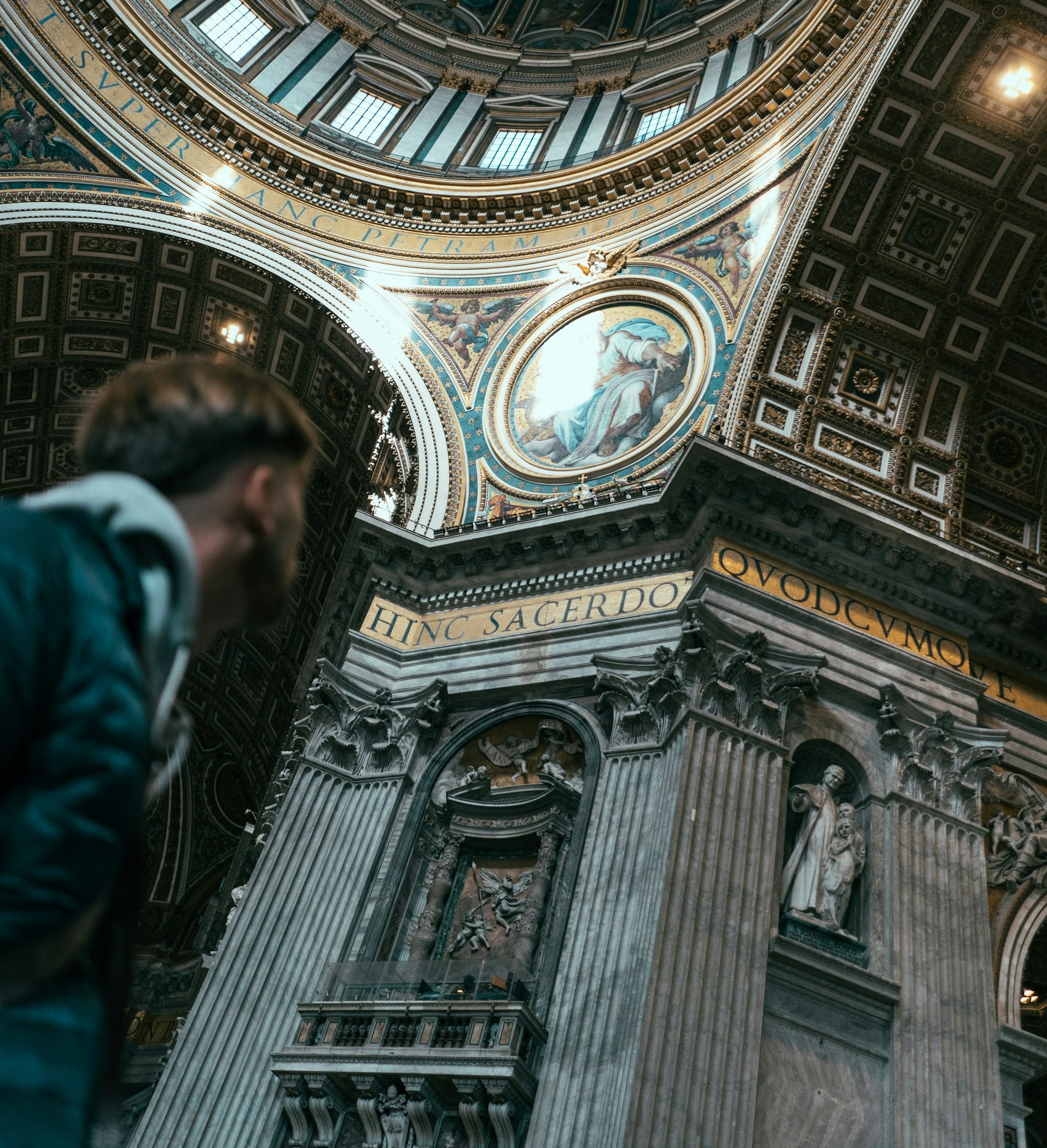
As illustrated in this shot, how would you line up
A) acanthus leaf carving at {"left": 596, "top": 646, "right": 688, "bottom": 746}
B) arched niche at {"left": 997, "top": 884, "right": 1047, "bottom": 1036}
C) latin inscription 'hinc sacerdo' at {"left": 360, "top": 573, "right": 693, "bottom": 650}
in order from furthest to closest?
1. latin inscription 'hinc sacerdo' at {"left": 360, "top": 573, "right": 693, "bottom": 650}
2. acanthus leaf carving at {"left": 596, "top": 646, "right": 688, "bottom": 746}
3. arched niche at {"left": 997, "top": 884, "right": 1047, "bottom": 1036}

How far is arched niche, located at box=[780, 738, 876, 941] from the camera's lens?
10891mm

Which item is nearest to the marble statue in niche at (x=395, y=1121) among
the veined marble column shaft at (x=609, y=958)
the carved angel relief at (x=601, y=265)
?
the veined marble column shaft at (x=609, y=958)

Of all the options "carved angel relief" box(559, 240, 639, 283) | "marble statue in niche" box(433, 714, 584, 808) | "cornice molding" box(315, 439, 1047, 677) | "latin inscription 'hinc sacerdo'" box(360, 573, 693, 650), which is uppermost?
"carved angel relief" box(559, 240, 639, 283)

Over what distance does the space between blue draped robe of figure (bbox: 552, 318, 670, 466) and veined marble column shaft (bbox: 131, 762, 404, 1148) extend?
16.6 ft

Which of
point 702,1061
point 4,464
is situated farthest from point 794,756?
point 4,464

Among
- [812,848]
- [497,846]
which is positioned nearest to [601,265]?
[497,846]

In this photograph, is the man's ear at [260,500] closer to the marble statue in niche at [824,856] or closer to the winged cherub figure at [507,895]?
the marble statue in niche at [824,856]

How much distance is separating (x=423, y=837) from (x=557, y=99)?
15138 millimetres

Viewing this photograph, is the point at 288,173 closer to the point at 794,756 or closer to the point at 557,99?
the point at 557,99

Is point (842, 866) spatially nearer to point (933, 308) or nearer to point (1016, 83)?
point (933, 308)

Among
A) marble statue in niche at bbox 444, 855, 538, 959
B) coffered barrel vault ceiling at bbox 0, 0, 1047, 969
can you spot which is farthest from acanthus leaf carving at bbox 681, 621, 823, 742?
marble statue in niche at bbox 444, 855, 538, 959

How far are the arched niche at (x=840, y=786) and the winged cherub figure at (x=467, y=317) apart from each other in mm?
7997

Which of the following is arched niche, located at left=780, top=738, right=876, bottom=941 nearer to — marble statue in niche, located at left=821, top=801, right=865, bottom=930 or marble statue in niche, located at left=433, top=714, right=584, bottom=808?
marble statue in niche, located at left=821, top=801, right=865, bottom=930

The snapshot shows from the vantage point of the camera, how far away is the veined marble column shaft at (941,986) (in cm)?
935
